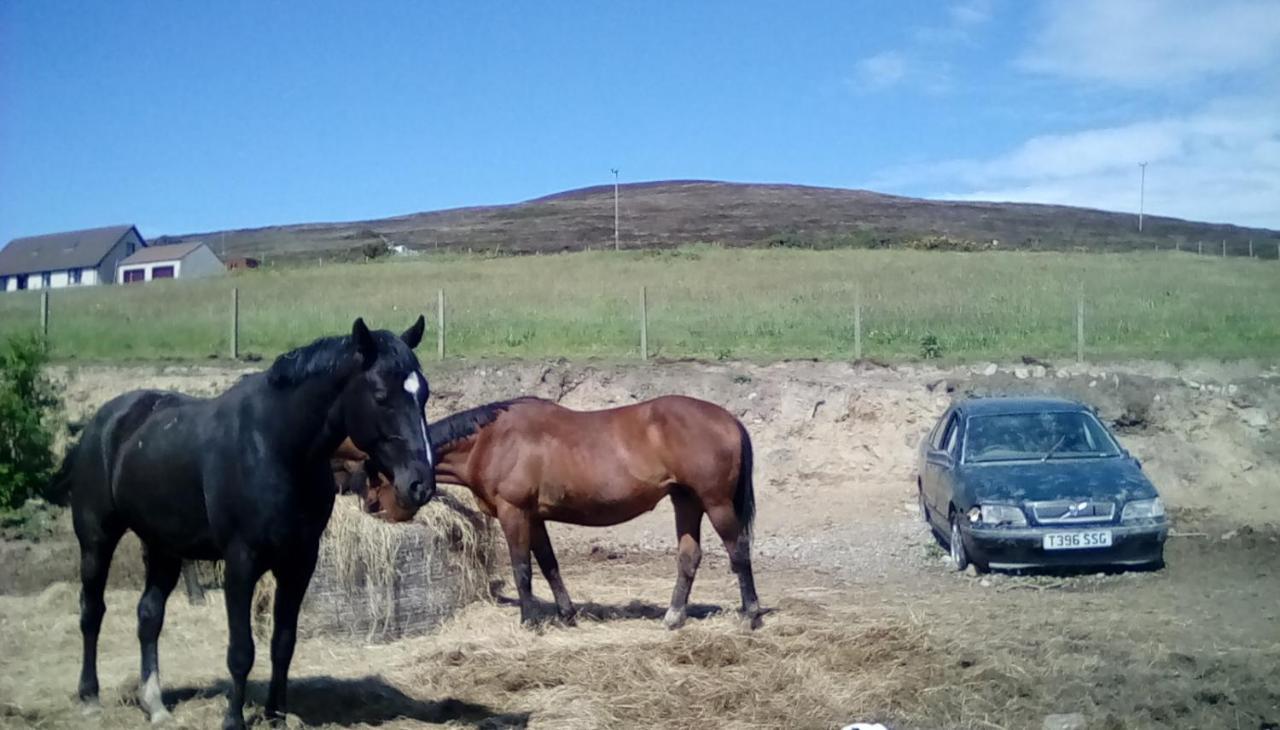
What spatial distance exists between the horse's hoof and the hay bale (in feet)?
5.81

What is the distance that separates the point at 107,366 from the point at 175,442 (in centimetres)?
1434

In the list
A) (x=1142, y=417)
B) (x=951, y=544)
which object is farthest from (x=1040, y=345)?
(x=951, y=544)

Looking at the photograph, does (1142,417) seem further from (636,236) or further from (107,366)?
(636,236)

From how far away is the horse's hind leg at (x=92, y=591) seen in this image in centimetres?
658

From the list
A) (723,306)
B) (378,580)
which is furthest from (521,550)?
(723,306)

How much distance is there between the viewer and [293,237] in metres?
60.9

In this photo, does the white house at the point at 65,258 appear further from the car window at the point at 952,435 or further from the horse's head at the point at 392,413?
the horse's head at the point at 392,413

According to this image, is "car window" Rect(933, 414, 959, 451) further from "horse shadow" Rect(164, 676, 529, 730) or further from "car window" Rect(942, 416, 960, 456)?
"horse shadow" Rect(164, 676, 529, 730)

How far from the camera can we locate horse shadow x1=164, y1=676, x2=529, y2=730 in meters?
6.42

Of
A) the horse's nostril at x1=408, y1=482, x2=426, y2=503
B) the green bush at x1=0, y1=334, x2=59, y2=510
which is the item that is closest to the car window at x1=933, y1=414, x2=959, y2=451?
the horse's nostril at x1=408, y1=482, x2=426, y2=503

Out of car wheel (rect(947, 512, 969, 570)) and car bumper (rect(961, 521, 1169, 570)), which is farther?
car wheel (rect(947, 512, 969, 570))

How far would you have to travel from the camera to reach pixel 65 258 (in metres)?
55.6

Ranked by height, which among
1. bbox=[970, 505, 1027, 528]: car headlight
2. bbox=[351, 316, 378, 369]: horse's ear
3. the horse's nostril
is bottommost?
bbox=[970, 505, 1027, 528]: car headlight

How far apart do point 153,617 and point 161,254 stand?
54.8 m
